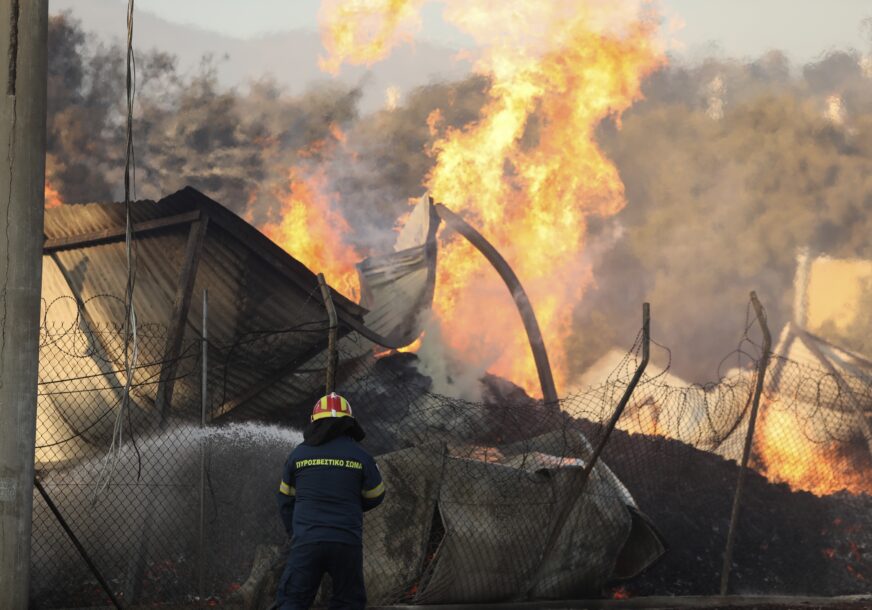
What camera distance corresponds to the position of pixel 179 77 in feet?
84.7

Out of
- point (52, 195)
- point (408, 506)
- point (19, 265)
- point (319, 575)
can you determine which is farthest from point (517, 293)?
point (319, 575)

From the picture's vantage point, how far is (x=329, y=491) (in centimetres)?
643

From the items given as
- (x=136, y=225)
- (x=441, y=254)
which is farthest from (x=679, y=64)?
(x=136, y=225)

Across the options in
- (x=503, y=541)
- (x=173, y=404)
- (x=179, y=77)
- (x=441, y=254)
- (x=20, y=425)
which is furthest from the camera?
(x=179, y=77)

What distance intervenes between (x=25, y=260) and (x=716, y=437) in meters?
8.72

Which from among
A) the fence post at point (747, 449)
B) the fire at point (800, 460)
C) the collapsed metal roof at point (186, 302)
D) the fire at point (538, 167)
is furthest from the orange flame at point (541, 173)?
the fence post at point (747, 449)

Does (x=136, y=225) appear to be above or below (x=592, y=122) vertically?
below

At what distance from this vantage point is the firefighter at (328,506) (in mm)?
6262

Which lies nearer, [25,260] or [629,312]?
[25,260]

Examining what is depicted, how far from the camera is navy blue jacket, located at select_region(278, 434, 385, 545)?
20.7 feet

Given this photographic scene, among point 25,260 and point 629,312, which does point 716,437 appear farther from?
point 629,312

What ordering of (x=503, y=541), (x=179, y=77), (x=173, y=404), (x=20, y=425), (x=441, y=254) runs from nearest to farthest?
(x=20, y=425)
(x=503, y=541)
(x=173, y=404)
(x=441, y=254)
(x=179, y=77)

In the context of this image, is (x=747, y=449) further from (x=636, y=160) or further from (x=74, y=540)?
(x=636, y=160)

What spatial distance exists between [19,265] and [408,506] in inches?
151
